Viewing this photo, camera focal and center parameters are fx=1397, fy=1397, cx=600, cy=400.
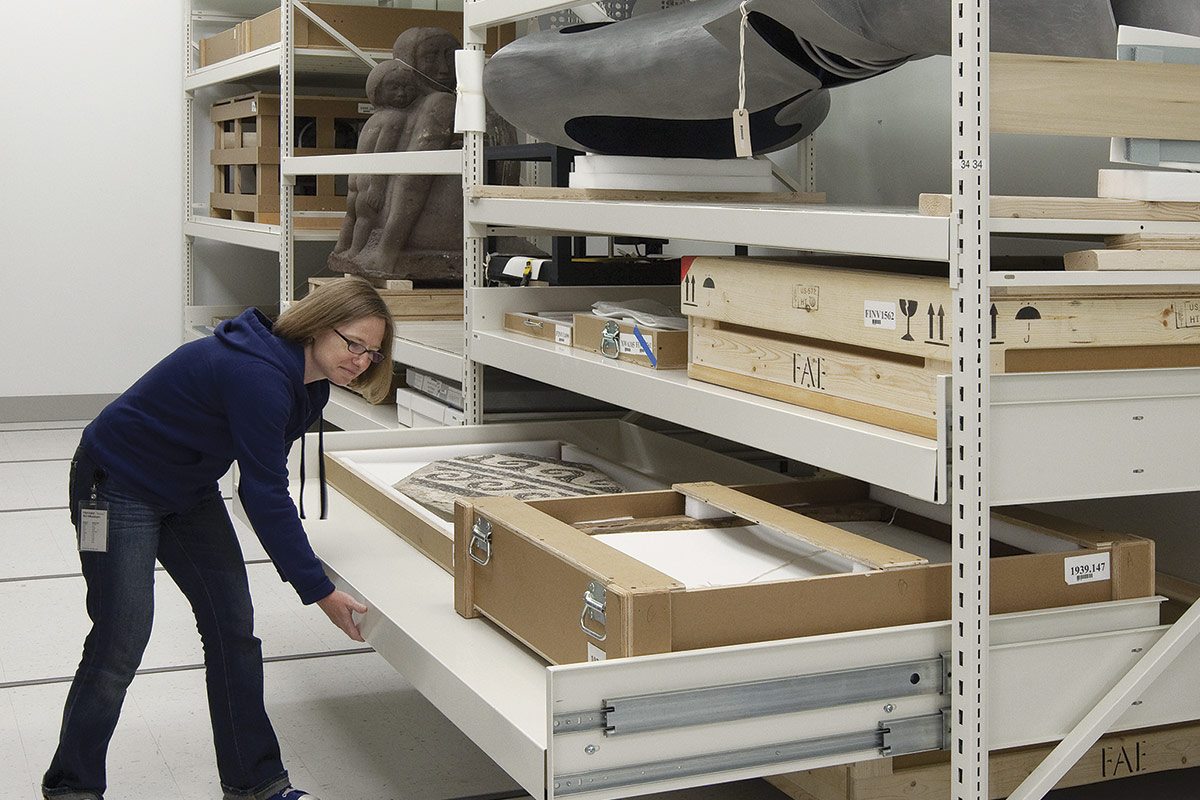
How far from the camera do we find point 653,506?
8.11ft

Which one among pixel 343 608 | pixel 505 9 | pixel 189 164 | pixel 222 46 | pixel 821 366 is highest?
pixel 222 46

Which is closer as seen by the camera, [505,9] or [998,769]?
[998,769]

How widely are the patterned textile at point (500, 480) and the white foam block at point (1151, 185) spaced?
1.32 metres

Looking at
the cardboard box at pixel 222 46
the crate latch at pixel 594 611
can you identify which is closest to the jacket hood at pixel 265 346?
the crate latch at pixel 594 611

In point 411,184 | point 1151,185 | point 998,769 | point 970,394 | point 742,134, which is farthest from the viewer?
point 411,184

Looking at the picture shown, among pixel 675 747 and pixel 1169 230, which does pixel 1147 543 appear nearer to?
pixel 1169 230

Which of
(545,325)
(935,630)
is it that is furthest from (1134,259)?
(545,325)

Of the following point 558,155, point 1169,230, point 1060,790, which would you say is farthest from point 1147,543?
point 558,155

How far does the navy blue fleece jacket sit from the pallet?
7.84 ft

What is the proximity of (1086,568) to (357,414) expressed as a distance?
3.11m

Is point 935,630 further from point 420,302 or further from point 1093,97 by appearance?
point 420,302

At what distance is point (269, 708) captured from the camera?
10.3ft

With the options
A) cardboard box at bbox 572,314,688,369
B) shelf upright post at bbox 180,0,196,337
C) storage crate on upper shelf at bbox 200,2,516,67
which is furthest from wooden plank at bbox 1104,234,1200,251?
shelf upright post at bbox 180,0,196,337

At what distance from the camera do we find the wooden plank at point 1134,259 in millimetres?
1817
